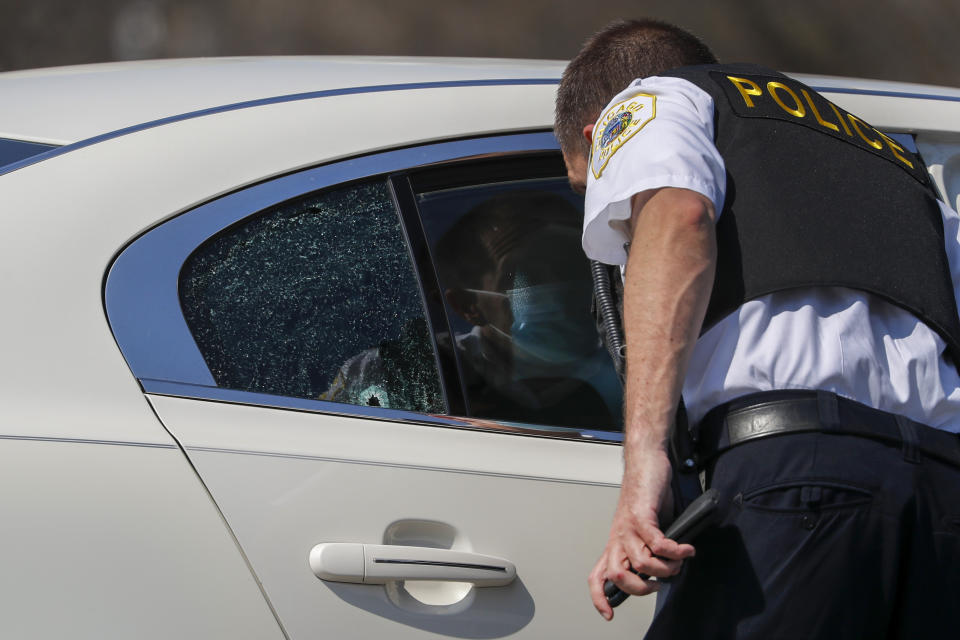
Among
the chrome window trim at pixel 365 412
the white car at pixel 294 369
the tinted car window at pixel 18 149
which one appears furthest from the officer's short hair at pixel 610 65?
the tinted car window at pixel 18 149

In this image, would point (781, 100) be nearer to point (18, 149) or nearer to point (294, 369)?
point (294, 369)

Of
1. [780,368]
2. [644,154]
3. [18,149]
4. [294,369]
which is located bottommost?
[780,368]

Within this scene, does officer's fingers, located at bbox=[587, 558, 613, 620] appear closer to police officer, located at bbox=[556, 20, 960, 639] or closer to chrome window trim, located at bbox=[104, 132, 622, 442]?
police officer, located at bbox=[556, 20, 960, 639]

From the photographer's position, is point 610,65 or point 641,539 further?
point 610,65

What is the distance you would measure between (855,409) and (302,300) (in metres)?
0.79

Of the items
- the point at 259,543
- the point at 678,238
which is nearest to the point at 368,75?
the point at 678,238

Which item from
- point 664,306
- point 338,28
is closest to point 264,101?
point 664,306

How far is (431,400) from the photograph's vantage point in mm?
1577

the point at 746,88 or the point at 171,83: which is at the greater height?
the point at 171,83

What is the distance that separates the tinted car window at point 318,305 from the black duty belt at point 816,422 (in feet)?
1.42

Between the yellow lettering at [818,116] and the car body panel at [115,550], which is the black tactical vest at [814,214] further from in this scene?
the car body panel at [115,550]

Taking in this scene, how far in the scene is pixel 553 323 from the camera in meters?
1.77

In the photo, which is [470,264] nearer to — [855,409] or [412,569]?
[412,569]

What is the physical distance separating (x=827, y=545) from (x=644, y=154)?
21.9 inches
